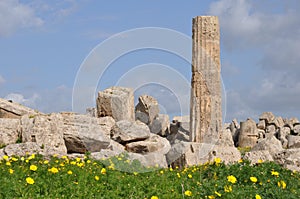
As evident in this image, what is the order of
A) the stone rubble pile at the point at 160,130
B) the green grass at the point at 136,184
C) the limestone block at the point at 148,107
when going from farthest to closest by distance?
the limestone block at the point at 148,107
the stone rubble pile at the point at 160,130
the green grass at the point at 136,184

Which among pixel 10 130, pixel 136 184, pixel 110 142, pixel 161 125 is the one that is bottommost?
pixel 136 184

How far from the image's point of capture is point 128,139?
866 inches

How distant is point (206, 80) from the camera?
2688 cm

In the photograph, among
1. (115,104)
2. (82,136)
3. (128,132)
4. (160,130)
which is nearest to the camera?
(82,136)

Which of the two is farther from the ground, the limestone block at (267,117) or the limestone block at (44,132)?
the limestone block at (267,117)

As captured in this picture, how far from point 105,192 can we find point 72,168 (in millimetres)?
1905

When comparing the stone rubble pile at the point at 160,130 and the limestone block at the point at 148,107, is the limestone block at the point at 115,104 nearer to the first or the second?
the stone rubble pile at the point at 160,130

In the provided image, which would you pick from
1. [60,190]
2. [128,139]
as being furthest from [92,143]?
[60,190]

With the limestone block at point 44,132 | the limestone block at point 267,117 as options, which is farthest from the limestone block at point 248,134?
the limestone block at point 44,132

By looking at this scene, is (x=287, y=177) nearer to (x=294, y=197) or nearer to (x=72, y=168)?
(x=294, y=197)

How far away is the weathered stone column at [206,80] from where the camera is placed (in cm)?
2688

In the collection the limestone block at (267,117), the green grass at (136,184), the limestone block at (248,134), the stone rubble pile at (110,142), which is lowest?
the green grass at (136,184)

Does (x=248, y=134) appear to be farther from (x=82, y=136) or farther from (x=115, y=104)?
(x=82, y=136)

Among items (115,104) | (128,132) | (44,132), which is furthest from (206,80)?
(44,132)
